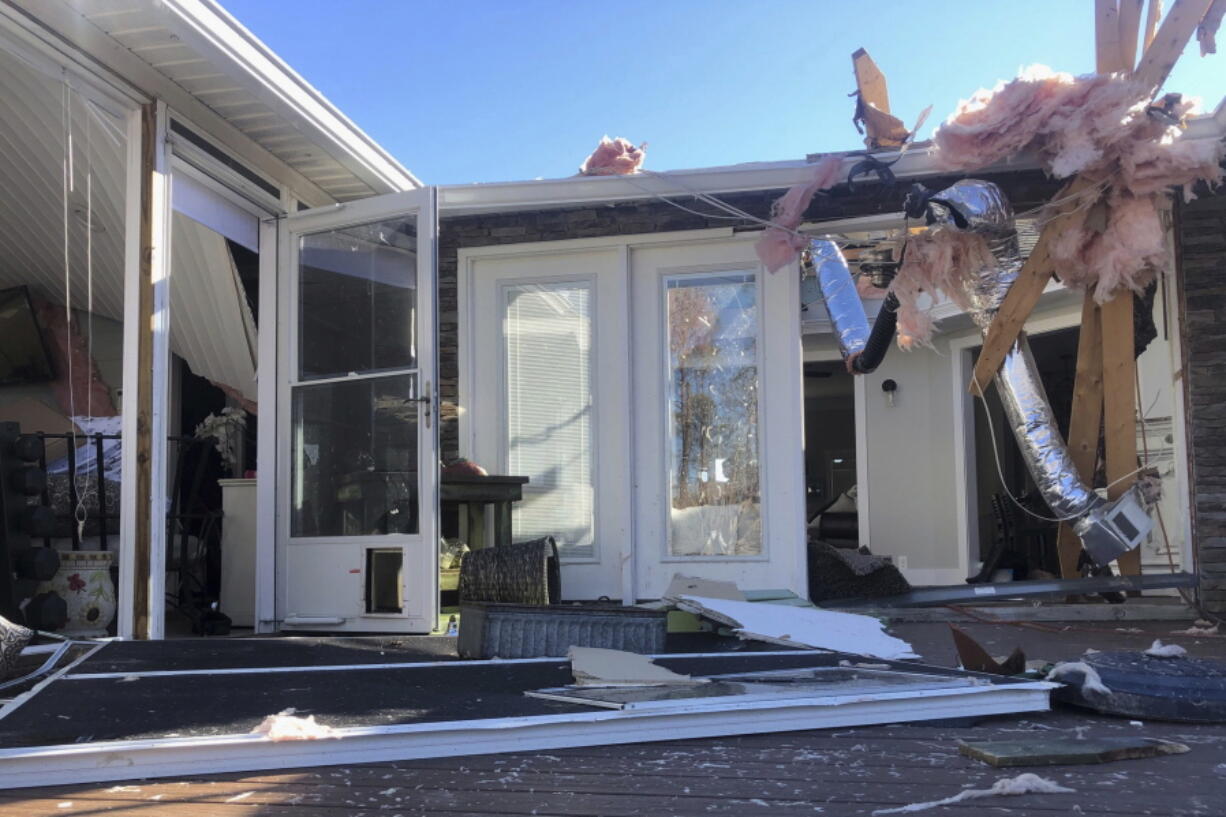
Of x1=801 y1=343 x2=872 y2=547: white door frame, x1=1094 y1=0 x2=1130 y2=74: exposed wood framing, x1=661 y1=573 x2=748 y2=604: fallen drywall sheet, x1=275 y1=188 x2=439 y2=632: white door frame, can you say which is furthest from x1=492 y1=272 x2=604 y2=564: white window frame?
x1=801 y1=343 x2=872 y2=547: white door frame

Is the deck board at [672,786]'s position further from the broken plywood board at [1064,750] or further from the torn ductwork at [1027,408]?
the torn ductwork at [1027,408]

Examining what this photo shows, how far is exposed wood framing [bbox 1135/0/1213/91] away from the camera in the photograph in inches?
141

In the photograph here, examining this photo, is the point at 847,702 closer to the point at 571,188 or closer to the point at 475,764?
the point at 475,764

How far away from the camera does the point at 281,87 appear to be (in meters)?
3.94

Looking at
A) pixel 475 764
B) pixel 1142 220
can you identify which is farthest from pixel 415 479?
pixel 1142 220

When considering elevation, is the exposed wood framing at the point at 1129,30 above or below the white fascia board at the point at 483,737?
above

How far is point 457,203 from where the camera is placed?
488 centimetres

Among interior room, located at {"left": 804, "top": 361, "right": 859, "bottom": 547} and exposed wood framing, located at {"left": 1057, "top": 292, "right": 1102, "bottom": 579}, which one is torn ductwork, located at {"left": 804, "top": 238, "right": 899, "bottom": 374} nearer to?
exposed wood framing, located at {"left": 1057, "top": 292, "right": 1102, "bottom": 579}

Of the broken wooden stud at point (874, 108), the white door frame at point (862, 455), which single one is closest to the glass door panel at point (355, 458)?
the broken wooden stud at point (874, 108)

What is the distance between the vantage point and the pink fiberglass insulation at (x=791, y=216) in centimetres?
454

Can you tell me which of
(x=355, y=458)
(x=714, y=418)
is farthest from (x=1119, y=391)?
(x=355, y=458)

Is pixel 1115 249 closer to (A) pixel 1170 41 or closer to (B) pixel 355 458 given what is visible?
(A) pixel 1170 41

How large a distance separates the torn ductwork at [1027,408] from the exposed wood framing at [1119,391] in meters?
0.12

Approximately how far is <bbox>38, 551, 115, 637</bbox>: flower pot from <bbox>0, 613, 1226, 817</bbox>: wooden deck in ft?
8.60
